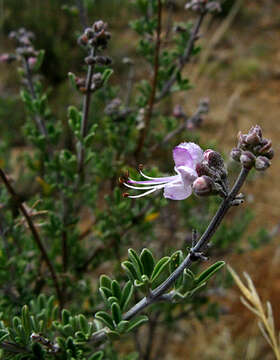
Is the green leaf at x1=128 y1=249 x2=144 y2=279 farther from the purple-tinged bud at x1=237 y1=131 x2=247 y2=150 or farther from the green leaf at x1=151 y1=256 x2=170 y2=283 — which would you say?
the purple-tinged bud at x1=237 y1=131 x2=247 y2=150

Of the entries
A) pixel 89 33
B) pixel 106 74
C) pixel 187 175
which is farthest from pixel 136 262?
pixel 89 33

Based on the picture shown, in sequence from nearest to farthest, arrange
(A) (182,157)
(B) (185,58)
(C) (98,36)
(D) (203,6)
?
(A) (182,157), (C) (98,36), (D) (203,6), (B) (185,58)

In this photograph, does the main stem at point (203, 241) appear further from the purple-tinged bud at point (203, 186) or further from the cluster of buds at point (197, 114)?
the cluster of buds at point (197, 114)

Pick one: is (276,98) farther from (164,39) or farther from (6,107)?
(164,39)

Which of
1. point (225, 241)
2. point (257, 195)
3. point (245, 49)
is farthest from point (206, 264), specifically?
point (245, 49)

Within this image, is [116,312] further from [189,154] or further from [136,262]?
[189,154]

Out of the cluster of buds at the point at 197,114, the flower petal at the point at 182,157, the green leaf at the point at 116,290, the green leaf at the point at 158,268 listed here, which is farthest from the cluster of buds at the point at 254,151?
the cluster of buds at the point at 197,114

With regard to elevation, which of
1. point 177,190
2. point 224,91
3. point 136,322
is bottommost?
point 224,91
